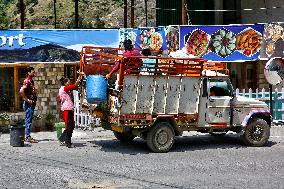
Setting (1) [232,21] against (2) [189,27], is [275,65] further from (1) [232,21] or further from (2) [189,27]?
(1) [232,21]

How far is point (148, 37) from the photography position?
807 inches

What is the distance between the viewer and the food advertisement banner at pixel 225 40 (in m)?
20.4

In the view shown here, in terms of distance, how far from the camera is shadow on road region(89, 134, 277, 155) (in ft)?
46.3

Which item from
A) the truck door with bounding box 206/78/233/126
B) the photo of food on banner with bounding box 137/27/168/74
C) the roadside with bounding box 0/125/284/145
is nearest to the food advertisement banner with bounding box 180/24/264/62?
the photo of food on banner with bounding box 137/27/168/74

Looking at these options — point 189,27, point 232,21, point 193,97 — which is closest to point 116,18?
point 232,21

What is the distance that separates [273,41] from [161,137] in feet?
28.8

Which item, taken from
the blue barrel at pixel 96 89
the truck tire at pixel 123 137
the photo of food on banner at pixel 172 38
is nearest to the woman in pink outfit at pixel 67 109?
the blue barrel at pixel 96 89

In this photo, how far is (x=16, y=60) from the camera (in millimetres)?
18547

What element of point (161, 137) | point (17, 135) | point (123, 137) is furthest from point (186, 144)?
point (17, 135)

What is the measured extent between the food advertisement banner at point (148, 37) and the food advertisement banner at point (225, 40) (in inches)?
30.8

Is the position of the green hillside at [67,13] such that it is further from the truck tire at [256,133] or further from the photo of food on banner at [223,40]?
the truck tire at [256,133]

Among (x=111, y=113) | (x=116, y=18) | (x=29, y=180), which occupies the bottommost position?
(x=29, y=180)

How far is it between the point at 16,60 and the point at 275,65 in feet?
29.8

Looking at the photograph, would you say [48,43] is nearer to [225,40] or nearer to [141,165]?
[225,40]
